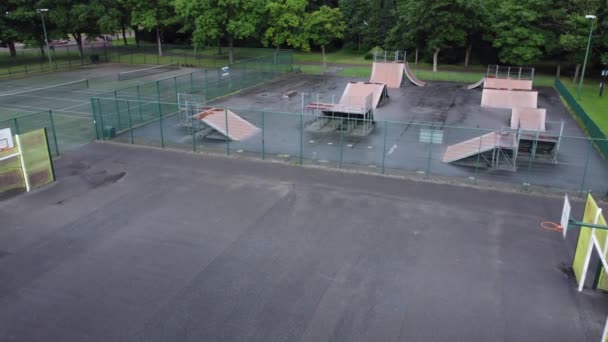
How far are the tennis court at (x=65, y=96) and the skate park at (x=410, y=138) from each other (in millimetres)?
4199

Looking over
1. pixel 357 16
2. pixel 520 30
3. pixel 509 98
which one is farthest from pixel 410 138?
pixel 357 16

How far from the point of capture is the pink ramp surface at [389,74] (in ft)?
143

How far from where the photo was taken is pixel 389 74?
44094 mm

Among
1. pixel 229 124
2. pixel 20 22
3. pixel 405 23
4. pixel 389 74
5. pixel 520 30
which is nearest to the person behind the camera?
pixel 229 124

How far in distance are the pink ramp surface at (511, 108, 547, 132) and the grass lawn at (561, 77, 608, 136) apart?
4.13 meters

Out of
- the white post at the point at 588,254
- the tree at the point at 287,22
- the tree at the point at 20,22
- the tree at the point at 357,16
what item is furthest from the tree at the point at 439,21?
the tree at the point at 20,22

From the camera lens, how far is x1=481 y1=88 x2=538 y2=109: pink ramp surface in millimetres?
33625

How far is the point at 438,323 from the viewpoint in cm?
1073

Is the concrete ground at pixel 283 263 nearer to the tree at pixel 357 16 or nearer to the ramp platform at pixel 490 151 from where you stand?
the ramp platform at pixel 490 151

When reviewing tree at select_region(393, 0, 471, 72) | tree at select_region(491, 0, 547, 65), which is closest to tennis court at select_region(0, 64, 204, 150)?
tree at select_region(393, 0, 471, 72)

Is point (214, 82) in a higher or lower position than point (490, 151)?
higher

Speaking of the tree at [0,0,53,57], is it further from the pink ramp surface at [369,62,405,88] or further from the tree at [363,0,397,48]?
the tree at [363,0,397,48]

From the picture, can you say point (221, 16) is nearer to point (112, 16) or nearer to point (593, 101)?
point (112, 16)

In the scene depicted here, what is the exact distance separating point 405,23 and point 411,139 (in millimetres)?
32910
